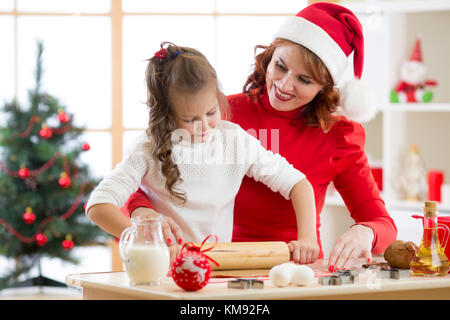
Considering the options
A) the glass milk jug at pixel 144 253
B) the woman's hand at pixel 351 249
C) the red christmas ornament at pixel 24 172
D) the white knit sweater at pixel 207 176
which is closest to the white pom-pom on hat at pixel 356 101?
the white knit sweater at pixel 207 176

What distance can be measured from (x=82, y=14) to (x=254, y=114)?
2.59 metres

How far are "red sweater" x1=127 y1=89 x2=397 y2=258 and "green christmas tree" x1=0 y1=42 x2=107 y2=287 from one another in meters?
1.86

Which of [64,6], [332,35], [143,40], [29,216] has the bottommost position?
[29,216]

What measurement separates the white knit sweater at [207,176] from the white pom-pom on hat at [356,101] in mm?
356

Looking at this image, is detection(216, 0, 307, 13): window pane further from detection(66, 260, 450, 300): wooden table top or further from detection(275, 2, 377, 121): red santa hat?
detection(66, 260, 450, 300): wooden table top

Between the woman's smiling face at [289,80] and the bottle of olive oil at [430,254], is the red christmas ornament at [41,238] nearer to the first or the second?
the woman's smiling face at [289,80]

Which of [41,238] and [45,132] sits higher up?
[45,132]

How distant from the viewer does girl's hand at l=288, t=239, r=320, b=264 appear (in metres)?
1.47

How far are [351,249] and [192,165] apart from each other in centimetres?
44

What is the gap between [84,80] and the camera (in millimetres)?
4188

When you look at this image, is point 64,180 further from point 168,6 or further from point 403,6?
point 403,6

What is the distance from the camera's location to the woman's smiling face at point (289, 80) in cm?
172

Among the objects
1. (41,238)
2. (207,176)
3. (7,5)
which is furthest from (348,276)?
(7,5)

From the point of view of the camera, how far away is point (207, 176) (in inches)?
65.3
